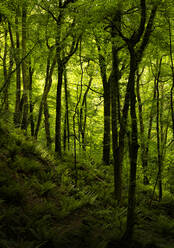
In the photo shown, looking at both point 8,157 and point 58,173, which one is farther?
point 58,173

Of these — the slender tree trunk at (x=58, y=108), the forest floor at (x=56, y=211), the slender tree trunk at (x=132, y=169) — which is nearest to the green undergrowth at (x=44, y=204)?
the forest floor at (x=56, y=211)

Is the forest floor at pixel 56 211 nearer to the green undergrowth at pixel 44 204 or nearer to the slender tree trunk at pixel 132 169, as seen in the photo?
the green undergrowth at pixel 44 204

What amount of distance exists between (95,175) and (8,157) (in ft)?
15.1

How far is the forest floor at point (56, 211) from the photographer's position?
14.5 ft

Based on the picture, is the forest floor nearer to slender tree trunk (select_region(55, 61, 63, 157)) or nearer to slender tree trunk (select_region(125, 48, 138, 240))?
slender tree trunk (select_region(125, 48, 138, 240))

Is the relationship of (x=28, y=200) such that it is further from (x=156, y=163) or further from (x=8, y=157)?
(x=156, y=163)

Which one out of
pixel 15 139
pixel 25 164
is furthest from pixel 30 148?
pixel 25 164

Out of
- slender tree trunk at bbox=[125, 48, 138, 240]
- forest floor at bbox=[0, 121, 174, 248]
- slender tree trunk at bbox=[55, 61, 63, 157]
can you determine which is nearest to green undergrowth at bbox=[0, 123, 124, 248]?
forest floor at bbox=[0, 121, 174, 248]

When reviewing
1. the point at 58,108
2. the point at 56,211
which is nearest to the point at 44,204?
the point at 56,211

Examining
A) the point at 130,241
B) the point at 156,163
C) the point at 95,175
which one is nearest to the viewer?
the point at 130,241

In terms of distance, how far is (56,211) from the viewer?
5.59m

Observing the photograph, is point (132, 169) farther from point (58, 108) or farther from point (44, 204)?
point (58, 108)

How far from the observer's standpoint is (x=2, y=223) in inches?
171

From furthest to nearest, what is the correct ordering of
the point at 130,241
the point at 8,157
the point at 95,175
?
the point at 95,175 → the point at 8,157 → the point at 130,241
